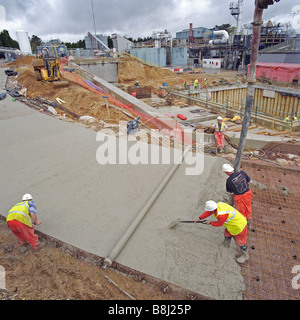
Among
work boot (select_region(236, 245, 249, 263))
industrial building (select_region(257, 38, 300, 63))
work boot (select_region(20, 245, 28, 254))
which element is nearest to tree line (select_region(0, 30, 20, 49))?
industrial building (select_region(257, 38, 300, 63))

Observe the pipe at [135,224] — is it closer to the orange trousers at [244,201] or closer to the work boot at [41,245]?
the work boot at [41,245]

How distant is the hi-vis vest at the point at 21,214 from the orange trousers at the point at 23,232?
5 cm

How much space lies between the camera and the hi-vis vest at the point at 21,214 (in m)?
3.65

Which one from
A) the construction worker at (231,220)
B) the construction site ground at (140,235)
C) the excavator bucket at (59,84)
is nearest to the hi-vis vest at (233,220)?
the construction worker at (231,220)

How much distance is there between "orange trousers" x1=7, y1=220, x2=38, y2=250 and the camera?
3.68 m

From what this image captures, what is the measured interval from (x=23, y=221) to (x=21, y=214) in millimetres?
123

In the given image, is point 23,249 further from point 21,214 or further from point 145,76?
point 145,76

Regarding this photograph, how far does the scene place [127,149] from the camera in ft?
24.7

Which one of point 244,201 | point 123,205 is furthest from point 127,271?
point 244,201

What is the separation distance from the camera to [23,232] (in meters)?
3.75

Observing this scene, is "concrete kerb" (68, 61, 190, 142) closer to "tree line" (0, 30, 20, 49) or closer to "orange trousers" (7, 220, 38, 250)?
"orange trousers" (7, 220, 38, 250)

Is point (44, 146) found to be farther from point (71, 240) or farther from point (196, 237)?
point (196, 237)

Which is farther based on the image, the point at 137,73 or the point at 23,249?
the point at 137,73
